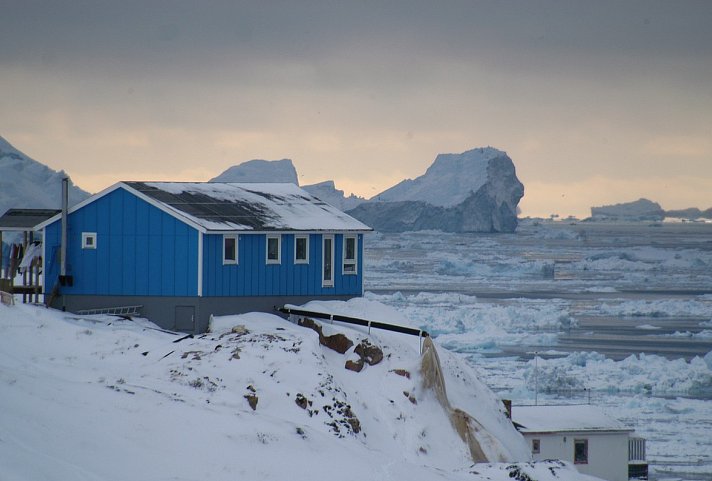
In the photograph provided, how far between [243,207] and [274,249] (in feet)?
6.11

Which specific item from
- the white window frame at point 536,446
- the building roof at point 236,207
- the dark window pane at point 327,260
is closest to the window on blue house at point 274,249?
the building roof at point 236,207

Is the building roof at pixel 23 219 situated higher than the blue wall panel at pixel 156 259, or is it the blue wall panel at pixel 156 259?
the building roof at pixel 23 219

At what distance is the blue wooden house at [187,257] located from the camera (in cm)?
2531

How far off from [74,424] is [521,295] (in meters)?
72.0

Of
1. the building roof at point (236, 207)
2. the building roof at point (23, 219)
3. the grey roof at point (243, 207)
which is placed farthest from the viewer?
the building roof at point (23, 219)

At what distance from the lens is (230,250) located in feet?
84.2

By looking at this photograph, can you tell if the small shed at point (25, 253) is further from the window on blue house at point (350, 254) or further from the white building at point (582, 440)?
the white building at point (582, 440)

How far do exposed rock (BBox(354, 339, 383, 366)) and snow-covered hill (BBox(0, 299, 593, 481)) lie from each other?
17 cm

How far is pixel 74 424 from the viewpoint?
51.6 feet

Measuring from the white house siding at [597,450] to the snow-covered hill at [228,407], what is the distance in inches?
135

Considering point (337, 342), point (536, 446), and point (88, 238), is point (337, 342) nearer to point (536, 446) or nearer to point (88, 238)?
point (88, 238)

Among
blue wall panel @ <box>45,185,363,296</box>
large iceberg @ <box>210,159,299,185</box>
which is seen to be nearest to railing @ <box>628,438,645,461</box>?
blue wall panel @ <box>45,185,363,296</box>

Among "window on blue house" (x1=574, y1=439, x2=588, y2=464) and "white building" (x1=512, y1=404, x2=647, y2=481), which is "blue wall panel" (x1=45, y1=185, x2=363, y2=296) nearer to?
"white building" (x1=512, y1=404, x2=647, y2=481)


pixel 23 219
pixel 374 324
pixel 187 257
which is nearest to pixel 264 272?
pixel 187 257
